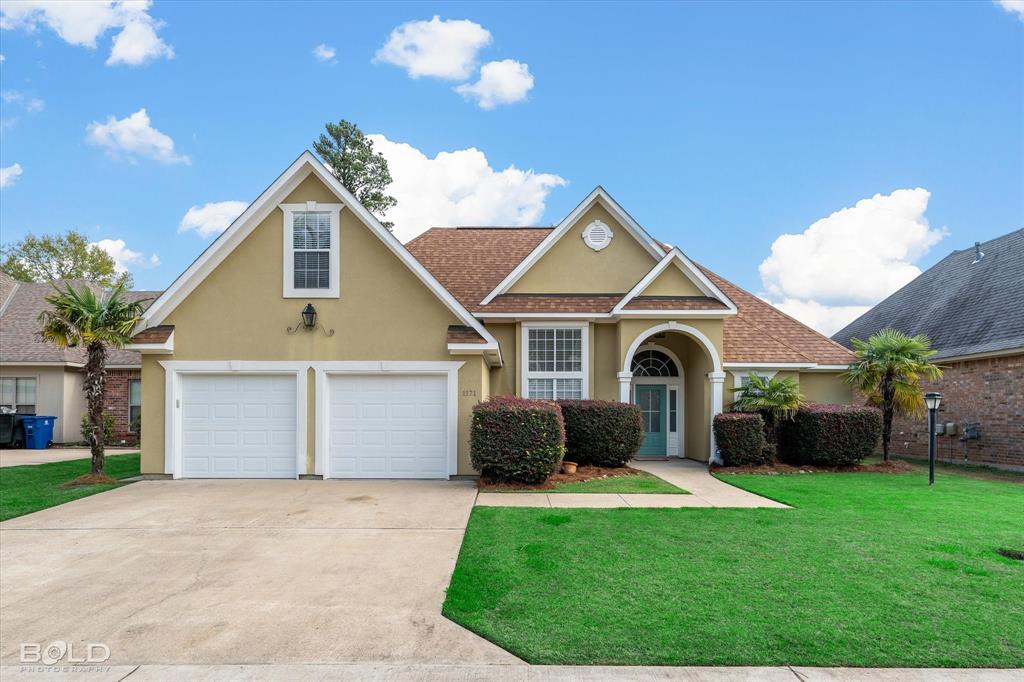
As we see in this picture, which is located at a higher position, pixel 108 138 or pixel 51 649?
pixel 108 138

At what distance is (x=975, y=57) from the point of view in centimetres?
1405

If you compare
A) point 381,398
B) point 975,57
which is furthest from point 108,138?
point 975,57

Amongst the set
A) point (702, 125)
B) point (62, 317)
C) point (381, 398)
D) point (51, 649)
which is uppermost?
point (702, 125)

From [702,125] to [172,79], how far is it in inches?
564

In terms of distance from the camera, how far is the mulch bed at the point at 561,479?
10.9 m

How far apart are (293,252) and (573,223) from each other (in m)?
7.08

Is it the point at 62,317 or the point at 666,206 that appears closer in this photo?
the point at 62,317

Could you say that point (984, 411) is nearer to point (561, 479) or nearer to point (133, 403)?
point (561, 479)

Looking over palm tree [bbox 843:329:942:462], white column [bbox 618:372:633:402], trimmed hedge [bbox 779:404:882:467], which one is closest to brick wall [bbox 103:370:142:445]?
white column [bbox 618:372:633:402]

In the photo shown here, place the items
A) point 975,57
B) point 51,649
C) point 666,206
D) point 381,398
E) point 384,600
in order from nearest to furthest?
point 51,649 → point 384,600 → point 381,398 → point 975,57 → point 666,206

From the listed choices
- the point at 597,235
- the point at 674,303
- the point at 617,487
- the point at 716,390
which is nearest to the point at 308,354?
the point at 617,487

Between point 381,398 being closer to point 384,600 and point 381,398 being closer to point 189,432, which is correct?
point 189,432

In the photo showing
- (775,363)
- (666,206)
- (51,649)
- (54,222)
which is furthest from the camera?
(54,222)

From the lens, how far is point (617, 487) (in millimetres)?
11023
